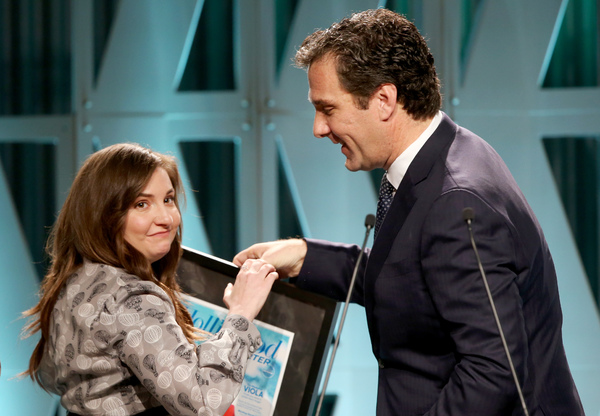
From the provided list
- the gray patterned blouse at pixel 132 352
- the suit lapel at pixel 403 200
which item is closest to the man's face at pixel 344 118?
the suit lapel at pixel 403 200

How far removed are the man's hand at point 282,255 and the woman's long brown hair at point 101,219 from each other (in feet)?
1.06

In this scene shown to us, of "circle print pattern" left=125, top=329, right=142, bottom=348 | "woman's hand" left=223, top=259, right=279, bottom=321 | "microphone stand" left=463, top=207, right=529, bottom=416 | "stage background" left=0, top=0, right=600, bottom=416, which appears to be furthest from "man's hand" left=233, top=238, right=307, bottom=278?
"stage background" left=0, top=0, right=600, bottom=416

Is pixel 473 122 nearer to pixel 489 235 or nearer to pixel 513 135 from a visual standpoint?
pixel 513 135

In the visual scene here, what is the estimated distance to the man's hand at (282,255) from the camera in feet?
6.53

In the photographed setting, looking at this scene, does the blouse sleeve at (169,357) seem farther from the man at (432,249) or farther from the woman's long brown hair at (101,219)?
the man at (432,249)

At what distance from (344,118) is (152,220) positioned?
0.57 meters

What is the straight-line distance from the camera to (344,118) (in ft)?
5.39

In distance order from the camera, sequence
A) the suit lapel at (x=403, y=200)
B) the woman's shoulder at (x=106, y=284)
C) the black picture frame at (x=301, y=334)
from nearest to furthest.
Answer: the suit lapel at (x=403, y=200), the woman's shoulder at (x=106, y=284), the black picture frame at (x=301, y=334)

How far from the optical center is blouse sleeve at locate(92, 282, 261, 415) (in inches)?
60.9

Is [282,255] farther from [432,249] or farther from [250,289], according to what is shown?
[432,249]

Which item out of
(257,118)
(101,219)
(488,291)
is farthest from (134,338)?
(257,118)

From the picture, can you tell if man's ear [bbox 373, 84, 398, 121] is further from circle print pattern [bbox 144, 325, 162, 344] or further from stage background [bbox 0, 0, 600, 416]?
stage background [bbox 0, 0, 600, 416]

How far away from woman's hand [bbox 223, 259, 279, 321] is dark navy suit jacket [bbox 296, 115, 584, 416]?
32 cm

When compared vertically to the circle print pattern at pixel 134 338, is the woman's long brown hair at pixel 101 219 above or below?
above
